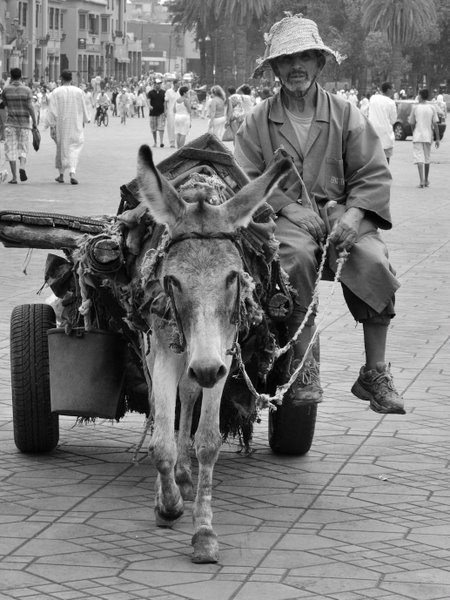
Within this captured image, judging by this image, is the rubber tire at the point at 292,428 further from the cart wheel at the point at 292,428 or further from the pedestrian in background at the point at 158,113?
the pedestrian in background at the point at 158,113

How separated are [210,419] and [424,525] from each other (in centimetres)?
94

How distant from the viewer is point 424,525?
17.6 ft

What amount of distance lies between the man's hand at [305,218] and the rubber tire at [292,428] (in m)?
0.78

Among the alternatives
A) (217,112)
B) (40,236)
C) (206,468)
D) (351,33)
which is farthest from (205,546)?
(351,33)

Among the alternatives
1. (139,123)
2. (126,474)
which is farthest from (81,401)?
(139,123)

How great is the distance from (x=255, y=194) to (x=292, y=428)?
173 centimetres

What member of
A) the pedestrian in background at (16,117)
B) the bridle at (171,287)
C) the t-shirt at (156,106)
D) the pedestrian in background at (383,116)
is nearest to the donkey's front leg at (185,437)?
the bridle at (171,287)

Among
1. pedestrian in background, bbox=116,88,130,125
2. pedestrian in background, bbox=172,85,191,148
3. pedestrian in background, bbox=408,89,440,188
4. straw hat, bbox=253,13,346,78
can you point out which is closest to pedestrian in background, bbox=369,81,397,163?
pedestrian in background, bbox=408,89,440,188

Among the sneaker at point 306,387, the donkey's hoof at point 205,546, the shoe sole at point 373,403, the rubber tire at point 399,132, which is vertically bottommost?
the rubber tire at point 399,132

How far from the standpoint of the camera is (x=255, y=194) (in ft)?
16.0

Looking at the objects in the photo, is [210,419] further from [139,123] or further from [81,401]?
[139,123]

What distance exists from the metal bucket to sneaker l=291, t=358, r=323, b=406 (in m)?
0.79

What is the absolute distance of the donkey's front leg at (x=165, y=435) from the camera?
16.9ft

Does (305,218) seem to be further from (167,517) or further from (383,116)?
(383,116)
